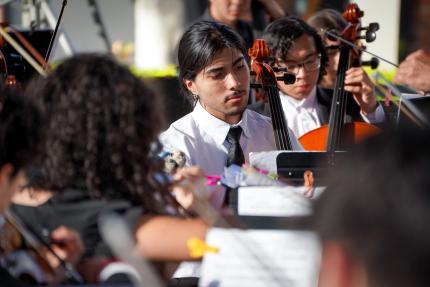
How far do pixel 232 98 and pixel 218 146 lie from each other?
0.20 meters

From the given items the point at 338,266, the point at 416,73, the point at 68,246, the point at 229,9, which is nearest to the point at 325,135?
the point at 416,73

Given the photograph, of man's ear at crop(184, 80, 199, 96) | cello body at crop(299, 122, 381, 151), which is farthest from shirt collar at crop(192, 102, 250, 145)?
cello body at crop(299, 122, 381, 151)

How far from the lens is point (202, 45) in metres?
3.11

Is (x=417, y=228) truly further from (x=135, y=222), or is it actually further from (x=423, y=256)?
(x=135, y=222)

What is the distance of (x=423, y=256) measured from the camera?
Answer: 0.95 meters

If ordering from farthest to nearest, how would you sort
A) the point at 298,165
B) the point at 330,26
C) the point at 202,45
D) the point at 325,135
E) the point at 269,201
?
the point at 330,26, the point at 325,135, the point at 202,45, the point at 298,165, the point at 269,201

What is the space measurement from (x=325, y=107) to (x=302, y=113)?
0.43 ft

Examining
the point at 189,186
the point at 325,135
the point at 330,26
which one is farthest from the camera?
the point at 330,26

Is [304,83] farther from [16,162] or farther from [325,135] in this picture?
[16,162]

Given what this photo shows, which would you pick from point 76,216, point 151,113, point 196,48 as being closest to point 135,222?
point 76,216

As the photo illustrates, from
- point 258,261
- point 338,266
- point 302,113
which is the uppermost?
point 338,266

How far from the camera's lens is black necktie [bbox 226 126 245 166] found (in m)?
2.95

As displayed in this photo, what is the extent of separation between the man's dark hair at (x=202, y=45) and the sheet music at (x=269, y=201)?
4.29ft

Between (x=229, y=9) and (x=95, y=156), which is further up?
(x=95, y=156)
